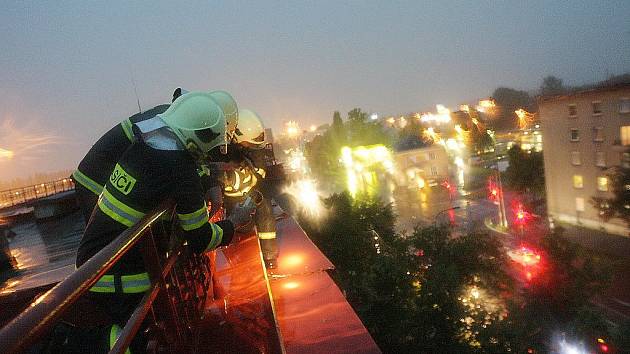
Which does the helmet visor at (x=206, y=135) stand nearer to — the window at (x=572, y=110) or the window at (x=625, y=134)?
the window at (x=625, y=134)

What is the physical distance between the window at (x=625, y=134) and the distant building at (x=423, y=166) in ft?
78.2

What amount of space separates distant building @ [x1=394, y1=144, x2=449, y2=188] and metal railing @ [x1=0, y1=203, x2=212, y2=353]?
4581cm

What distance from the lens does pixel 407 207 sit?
42594 mm

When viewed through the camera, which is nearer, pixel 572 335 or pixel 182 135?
pixel 182 135

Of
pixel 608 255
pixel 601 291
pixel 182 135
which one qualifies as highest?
pixel 182 135

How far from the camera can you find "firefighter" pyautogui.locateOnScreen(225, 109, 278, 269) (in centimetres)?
460

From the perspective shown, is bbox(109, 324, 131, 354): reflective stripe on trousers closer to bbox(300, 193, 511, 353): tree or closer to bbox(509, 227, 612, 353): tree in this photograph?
bbox(300, 193, 511, 353): tree

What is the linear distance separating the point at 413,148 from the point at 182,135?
4843cm

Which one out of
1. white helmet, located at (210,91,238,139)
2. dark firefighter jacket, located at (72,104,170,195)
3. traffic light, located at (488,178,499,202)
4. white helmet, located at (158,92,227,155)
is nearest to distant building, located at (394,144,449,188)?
traffic light, located at (488,178,499,202)

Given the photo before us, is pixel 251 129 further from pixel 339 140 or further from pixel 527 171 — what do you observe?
pixel 339 140

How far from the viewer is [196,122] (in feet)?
8.34

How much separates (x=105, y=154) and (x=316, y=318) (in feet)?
8.02

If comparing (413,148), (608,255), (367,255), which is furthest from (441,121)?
(367,255)

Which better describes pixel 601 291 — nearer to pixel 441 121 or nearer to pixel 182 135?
pixel 182 135
